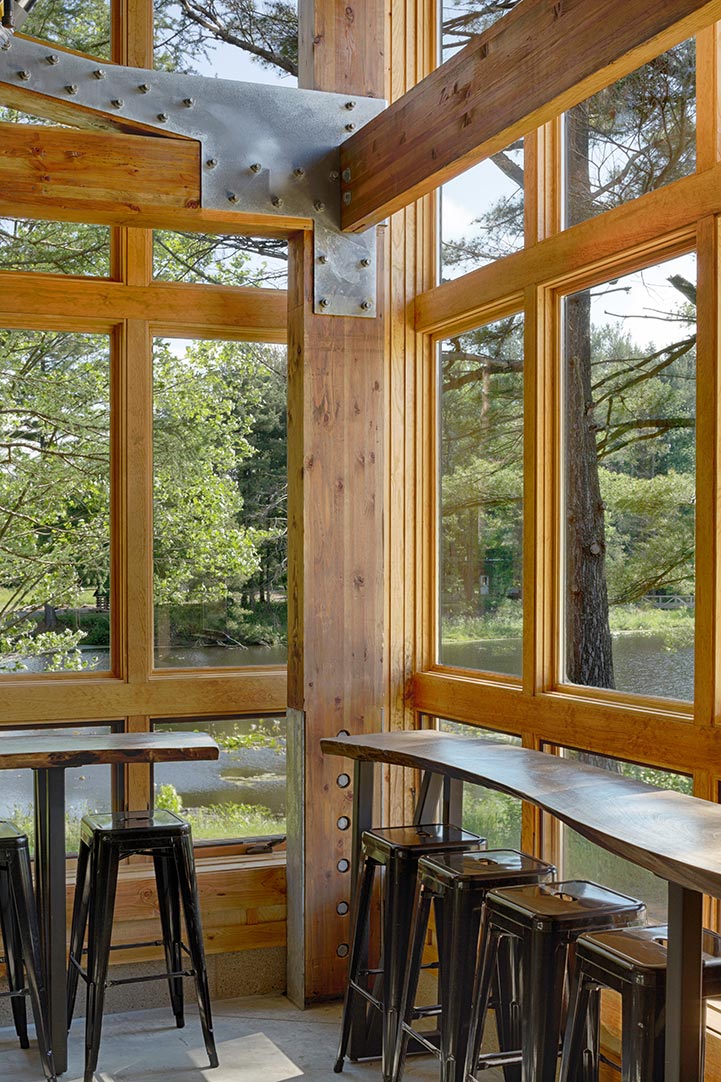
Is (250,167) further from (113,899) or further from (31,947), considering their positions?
(31,947)

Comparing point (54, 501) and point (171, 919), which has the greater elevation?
point (54, 501)

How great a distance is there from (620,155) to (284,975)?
116 inches

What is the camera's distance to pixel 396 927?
306 cm

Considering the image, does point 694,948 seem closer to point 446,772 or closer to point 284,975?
point 446,772

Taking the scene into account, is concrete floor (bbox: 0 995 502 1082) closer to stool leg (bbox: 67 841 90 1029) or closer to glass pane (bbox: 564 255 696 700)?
stool leg (bbox: 67 841 90 1029)

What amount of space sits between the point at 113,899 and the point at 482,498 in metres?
1.74

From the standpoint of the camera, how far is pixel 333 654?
12.8 feet

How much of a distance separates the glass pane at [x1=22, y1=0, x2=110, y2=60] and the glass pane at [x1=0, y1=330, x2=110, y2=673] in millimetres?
1017

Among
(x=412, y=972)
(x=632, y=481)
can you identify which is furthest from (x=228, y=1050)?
(x=632, y=481)

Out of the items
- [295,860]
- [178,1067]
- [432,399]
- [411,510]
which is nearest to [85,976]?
[178,1067]

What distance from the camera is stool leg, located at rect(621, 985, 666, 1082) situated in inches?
80.8

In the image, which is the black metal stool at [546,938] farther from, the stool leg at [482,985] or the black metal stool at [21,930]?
the black metal stool at [21,930]

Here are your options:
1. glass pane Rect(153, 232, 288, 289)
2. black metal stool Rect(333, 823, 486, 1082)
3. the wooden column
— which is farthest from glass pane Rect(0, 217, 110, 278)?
black metal stool Rect(333, 823, 486, 1082)

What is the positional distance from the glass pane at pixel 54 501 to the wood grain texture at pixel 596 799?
113cm
